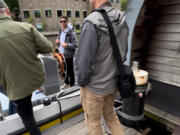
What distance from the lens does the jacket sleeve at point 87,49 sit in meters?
1.24

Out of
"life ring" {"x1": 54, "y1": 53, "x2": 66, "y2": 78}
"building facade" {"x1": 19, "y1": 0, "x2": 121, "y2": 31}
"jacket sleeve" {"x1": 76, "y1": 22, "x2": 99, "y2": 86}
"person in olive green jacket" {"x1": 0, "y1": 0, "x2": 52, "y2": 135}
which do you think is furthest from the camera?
"building facade" {"x1": 19, "y1": 0, "x2": 121, "y2": 31}

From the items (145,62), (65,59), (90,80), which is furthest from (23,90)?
(145,62)

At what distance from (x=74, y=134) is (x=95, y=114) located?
0.93m

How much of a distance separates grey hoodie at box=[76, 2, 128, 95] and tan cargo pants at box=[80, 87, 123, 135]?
0.09m

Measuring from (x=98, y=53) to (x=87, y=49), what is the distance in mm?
132

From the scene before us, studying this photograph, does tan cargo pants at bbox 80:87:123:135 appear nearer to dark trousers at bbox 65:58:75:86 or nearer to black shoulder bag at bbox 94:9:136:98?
black shoulder bag at bbox 94:9:136:98

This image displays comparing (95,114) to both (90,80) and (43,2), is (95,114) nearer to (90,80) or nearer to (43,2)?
(90,80)

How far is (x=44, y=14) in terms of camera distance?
25.6m

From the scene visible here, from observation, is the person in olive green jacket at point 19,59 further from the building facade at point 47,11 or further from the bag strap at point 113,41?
the building facade at point 47,11

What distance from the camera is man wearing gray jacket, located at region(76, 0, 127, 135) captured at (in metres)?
1.26

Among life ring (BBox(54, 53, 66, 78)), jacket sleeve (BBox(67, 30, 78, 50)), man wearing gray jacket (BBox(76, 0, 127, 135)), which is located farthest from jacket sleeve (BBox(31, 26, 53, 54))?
jacket sleeve (BBox(67, 30, 78, 50))

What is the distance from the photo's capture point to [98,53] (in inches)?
52.7

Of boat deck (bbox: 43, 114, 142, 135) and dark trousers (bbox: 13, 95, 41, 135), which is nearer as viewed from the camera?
dark trousers (bbox: 13, 95, 41, 135)

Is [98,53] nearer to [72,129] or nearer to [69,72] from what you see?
[72,129]
